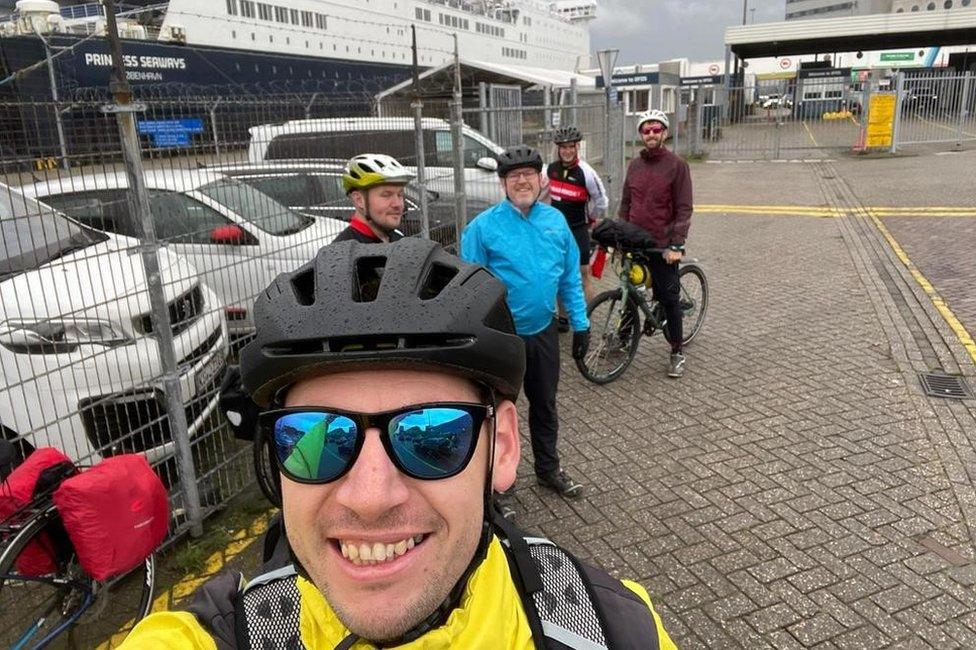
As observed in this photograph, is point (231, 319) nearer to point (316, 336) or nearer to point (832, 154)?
point (316, 336)

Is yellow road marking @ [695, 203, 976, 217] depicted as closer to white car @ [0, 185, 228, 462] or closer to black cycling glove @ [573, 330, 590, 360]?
black cycling glove @ [573, 330, 590, 360]

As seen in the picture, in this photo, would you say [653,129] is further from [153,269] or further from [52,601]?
[52,601]

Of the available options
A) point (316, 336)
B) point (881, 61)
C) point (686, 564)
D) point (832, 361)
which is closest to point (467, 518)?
point (316, 336)

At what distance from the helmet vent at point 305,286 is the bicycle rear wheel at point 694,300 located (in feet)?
19.0

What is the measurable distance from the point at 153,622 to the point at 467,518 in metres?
0.62

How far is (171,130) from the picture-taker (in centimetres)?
377

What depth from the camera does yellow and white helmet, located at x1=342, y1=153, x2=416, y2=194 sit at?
13.5 ft

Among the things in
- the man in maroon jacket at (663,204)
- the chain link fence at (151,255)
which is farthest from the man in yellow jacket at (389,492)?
the man in maroon jacket at (663,204)

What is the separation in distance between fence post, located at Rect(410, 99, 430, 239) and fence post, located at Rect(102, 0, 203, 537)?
2842mm

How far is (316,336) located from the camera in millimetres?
1218

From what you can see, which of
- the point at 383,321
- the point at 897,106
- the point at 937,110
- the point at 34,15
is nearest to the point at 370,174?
the point at 383,321

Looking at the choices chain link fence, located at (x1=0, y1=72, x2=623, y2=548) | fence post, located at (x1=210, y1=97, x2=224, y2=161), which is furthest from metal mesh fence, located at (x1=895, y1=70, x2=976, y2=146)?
fence post, located at (x1=210, y1=97, x2=224, y2=161)

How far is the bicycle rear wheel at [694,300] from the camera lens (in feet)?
22.5

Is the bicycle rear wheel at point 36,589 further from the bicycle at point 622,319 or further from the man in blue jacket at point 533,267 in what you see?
the bicycle at point 622,319
